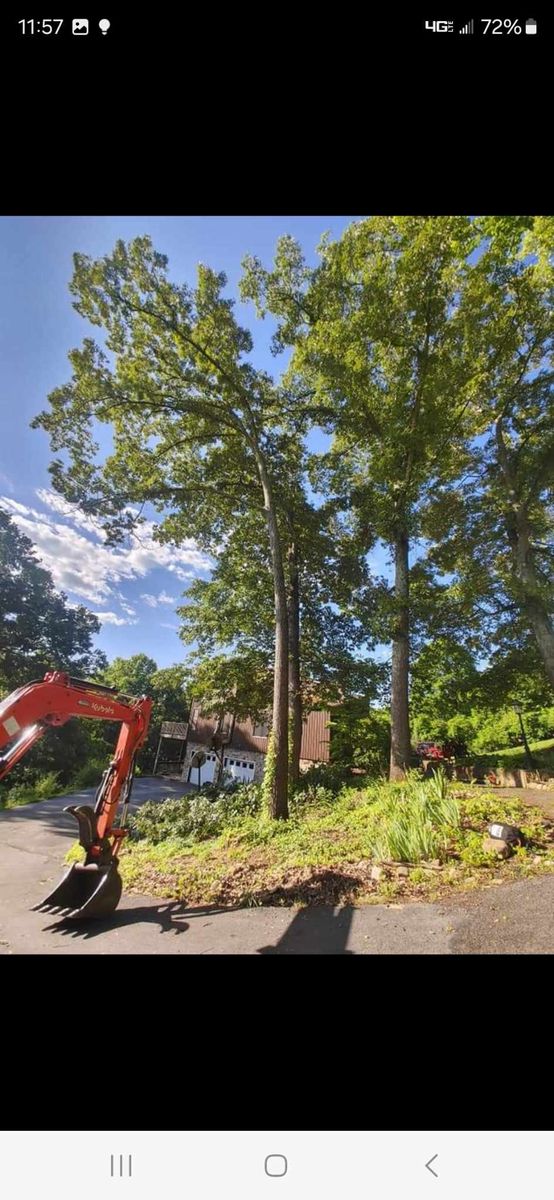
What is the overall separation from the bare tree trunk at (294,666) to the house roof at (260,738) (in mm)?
5687

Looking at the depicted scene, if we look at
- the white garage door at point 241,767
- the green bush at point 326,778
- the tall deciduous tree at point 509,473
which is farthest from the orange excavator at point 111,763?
the white garage door at point 241,767

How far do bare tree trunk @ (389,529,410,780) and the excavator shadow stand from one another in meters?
4.69

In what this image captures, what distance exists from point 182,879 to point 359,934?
7.34 feet

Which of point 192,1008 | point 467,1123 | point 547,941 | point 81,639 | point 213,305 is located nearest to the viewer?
point 467,1123

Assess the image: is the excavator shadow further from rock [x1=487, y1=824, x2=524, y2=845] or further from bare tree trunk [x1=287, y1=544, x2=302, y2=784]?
bare tree trunk [x1=287, y1=544, x2=302, y2=784]

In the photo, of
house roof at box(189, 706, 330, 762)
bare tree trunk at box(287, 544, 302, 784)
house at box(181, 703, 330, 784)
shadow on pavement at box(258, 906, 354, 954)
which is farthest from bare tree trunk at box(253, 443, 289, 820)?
house at box(181, 703, 330, 784)

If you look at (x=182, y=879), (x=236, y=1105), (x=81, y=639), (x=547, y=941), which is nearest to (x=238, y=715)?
(x=182, y=879)

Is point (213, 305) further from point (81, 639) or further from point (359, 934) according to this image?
point (81, 639)

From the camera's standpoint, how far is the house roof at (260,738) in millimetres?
16141

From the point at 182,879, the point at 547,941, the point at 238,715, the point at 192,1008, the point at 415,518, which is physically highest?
the point at 415,518

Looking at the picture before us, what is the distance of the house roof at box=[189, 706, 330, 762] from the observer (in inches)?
635

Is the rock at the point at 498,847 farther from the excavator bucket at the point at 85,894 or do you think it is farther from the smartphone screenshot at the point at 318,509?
the excavator bucket at the point at 85,894

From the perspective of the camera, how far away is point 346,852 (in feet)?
12.7

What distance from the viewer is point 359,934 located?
237 cm
